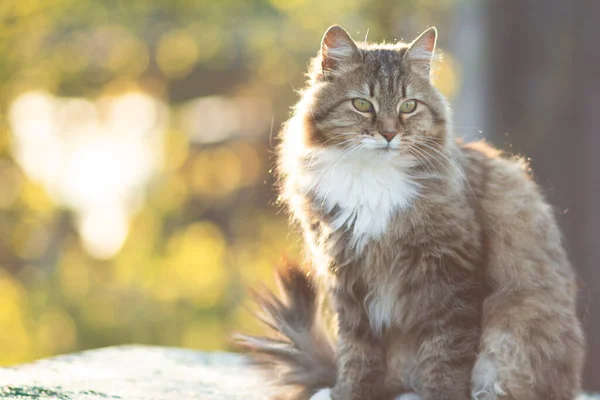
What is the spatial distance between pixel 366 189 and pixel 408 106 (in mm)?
347

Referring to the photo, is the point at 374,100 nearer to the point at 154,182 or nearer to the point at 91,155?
the point at 91,155

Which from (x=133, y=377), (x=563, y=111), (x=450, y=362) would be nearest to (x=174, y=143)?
(x=563, y=111)

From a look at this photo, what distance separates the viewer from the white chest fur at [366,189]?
2736 millimetres

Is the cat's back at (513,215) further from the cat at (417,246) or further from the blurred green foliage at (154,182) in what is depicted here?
the blurred green foliage at (154,182)

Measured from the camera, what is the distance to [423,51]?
295 centimetres

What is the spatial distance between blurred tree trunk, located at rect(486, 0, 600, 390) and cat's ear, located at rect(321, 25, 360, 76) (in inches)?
117

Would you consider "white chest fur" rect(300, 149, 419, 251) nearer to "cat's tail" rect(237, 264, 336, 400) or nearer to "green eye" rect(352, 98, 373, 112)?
"green eye" rect(352, 98, 373, 112)

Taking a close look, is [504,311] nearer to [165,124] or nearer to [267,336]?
[267,336]

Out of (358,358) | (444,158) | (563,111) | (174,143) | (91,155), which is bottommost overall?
(358,358)

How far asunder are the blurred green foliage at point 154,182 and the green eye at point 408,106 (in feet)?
13.4

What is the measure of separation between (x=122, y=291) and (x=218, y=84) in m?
3.71

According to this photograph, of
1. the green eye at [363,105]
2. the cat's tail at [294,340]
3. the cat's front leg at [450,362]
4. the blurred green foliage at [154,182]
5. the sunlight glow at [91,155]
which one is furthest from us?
the sunlight glow at [91,155]

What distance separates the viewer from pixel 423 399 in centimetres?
274

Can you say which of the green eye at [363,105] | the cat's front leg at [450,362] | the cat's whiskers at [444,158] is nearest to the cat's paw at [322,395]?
the cat's front leg at [450,362]
